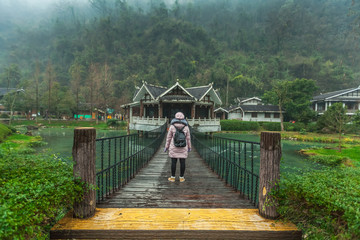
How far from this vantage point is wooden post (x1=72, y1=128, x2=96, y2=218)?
2.84 metres

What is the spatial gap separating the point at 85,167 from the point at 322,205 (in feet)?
11.2

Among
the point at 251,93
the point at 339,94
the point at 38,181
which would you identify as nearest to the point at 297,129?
the point at 339,94

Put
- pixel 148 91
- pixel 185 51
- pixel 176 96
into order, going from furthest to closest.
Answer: pixel 185 51, pixel 148 91, pixel 176 96

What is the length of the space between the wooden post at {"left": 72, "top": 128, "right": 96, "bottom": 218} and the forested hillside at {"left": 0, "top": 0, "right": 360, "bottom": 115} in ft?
146

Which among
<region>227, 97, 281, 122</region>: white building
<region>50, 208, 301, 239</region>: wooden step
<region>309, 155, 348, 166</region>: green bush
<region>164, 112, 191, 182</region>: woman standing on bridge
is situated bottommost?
<region>309, 155, 348, 166</region>: green bush

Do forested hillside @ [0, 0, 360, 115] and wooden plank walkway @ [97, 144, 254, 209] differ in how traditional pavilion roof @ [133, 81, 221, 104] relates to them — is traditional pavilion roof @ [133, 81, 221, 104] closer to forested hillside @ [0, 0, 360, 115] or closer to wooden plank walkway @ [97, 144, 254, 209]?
wooden plank walkway @ [97, 144, 254, 209]

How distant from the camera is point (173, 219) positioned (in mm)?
2910

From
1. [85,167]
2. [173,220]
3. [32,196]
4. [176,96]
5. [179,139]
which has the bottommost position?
[173,220]

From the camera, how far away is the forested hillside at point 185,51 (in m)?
57.2

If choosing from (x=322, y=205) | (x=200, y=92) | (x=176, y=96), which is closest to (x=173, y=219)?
(x=322, y=205)

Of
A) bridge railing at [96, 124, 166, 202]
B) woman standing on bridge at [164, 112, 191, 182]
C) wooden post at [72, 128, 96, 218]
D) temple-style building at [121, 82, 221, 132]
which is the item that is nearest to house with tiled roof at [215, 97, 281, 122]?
temple-style building at [121, 82, 221, 132]

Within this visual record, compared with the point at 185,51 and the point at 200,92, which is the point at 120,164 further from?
the point at 185,51

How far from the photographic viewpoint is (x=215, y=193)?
14.2 feet

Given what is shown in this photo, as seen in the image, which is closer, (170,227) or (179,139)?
(170,227)
